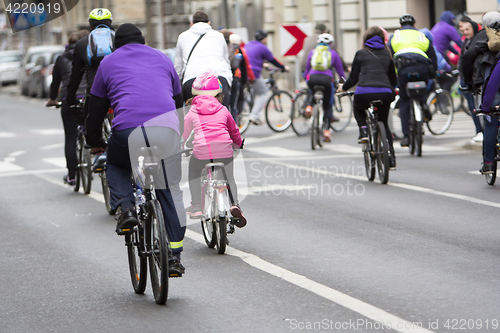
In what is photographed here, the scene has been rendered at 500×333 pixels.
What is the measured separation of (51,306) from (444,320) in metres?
2.53

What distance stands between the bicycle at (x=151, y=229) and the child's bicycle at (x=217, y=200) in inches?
41.2

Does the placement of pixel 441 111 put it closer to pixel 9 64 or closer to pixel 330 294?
pixel 330 294

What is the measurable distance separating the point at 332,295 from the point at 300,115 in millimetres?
10837

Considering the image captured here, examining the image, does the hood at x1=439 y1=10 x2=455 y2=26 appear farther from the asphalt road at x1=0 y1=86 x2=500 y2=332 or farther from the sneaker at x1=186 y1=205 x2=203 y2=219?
the sneaker at x1=186 y1=205 x2=203 y2=219

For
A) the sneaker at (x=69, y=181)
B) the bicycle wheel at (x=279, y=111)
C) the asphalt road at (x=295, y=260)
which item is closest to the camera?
the asphalt road at (x=295, y=260)

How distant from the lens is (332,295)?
19.0 feet

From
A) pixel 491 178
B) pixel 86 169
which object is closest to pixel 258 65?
pixel 86 169

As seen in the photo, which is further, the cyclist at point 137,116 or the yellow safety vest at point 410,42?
the yellow safety vest at point 410,42

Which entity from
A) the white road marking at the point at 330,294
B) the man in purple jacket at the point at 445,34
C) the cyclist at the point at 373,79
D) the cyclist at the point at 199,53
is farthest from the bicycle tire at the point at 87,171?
the man in purple jacket at the point at 445,34

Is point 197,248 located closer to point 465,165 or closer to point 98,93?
point 98,93

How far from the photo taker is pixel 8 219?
965 centimetres

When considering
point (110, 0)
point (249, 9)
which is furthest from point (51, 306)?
point (110, 0)

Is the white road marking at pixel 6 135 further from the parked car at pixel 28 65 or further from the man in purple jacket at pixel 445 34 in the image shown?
the parked car at pixel 28 65

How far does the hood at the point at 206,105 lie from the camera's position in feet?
23.0
